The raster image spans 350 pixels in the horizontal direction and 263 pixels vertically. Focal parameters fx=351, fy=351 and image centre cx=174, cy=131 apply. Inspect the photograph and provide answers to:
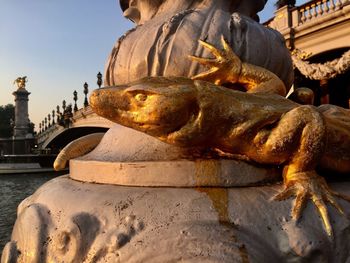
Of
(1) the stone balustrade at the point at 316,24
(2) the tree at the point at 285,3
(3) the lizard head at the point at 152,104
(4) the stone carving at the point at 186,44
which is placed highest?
(2) the tree at the point at 285,3

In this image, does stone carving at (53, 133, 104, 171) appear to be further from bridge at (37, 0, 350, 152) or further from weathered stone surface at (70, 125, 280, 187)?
bridge at (37, 0, 350, 152)

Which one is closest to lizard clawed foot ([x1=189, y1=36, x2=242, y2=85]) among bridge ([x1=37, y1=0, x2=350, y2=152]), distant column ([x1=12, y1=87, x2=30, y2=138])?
bridge ([x1=37, y1=0, x2=350, y2=152])

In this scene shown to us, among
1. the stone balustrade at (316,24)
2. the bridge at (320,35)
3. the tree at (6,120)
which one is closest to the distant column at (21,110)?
the tree at (6,120)

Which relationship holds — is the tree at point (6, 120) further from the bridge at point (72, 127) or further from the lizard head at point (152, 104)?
the lizard head at point (152, 104)

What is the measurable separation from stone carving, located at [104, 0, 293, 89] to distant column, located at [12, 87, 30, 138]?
2446 centimetres

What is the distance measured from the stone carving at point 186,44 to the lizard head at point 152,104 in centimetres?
37

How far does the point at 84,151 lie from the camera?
65.8 inches

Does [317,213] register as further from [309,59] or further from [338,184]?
[309,59]

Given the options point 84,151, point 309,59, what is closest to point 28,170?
point 309,59

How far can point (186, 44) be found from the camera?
1.50m

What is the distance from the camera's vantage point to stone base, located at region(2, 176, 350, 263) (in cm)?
97

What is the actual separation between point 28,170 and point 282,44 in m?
17.2

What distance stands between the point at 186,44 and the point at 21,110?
26043mm

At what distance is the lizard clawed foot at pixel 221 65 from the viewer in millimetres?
1443
